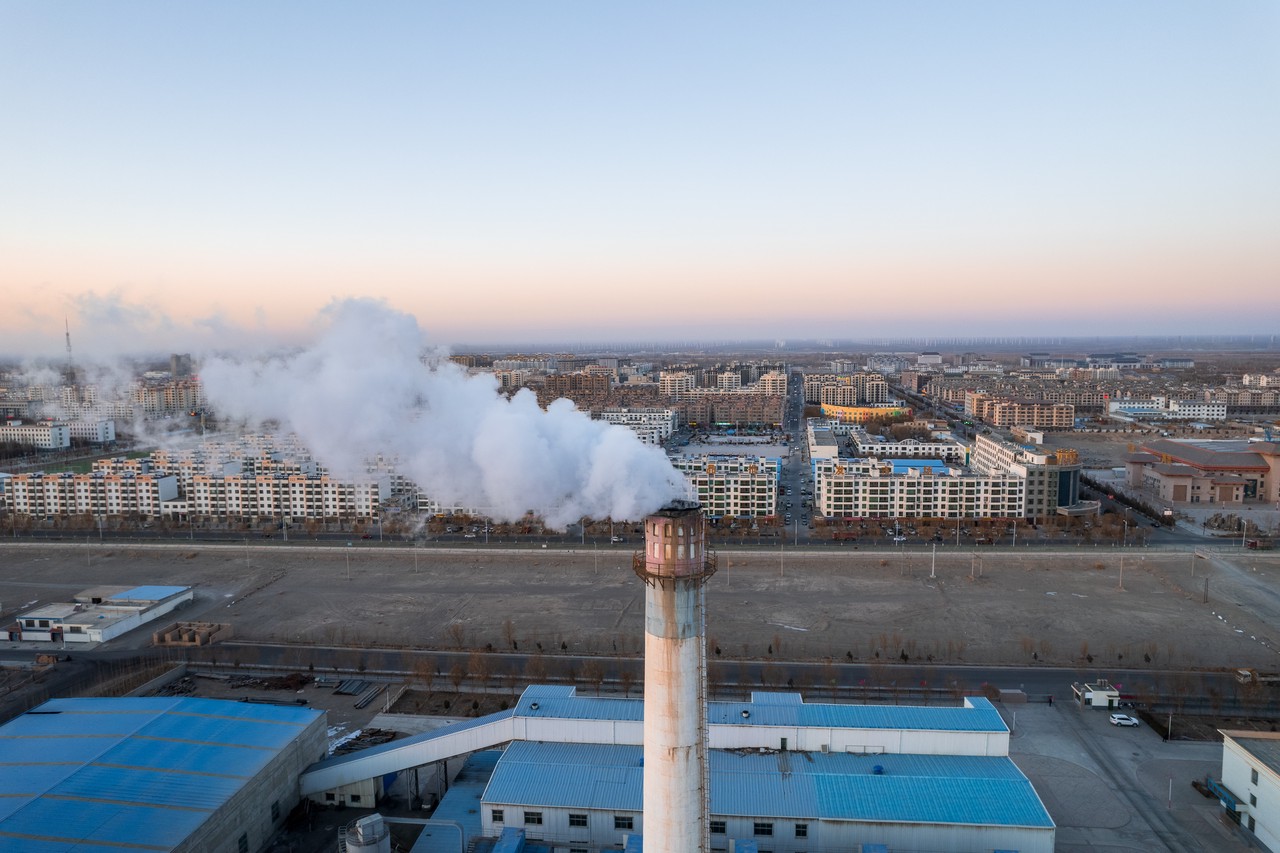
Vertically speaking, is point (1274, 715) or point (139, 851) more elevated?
point (139, 851)

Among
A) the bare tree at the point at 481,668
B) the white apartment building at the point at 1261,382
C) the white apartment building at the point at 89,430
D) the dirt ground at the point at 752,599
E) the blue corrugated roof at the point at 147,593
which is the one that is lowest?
the dirt ground at the point at 752,599

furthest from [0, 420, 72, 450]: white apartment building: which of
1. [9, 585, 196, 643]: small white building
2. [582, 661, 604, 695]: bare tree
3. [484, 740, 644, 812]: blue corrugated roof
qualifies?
[484, 740, 644, 812]: blue corrugated roof

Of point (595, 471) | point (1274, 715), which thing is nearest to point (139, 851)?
point (595, 471)

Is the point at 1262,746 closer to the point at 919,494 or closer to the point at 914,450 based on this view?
the point at 919,494

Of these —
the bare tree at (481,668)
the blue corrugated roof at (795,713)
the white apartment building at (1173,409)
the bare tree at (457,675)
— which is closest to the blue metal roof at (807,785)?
the blue corrugated roof at (795,713)

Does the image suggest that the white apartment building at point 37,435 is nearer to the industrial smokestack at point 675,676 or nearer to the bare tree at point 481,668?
the bare tree at point 481,668

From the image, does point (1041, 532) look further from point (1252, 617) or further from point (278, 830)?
point (278, 830)

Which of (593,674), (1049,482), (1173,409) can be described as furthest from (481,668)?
(1173,409)
